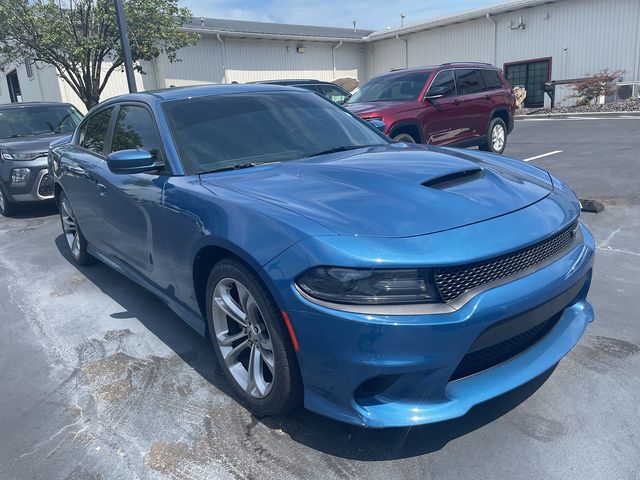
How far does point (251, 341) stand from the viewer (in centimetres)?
268

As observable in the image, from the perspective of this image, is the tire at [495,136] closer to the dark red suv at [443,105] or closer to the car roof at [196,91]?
the dark red suv at [443,105]

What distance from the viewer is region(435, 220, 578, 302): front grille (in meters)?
2.14

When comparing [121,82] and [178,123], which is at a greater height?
[121,82]

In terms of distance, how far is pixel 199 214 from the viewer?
9.18 ft

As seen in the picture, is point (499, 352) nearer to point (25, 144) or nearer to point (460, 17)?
point (25, 144)

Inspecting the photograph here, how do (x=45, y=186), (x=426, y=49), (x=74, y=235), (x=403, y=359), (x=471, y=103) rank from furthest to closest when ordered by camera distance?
(x=426, y=49), (x=471, y=103), (x=45, y=186), (x=74, y=235), (x=403, y=359)

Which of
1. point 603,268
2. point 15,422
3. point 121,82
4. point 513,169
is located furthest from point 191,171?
point 121,82

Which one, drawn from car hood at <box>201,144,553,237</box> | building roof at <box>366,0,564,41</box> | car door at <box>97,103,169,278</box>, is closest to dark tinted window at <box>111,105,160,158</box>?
car door at <box>97,103,169,278</box>

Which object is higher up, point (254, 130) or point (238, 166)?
point (254, 130)

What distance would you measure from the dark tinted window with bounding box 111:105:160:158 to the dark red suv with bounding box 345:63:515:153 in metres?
4.36

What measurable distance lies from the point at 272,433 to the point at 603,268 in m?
3.19

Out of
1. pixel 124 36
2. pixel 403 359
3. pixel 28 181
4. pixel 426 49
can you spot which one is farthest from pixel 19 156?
pixel 426 49

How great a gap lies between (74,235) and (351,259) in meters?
4.20

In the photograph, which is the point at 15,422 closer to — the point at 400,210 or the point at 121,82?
the point at 400,210
